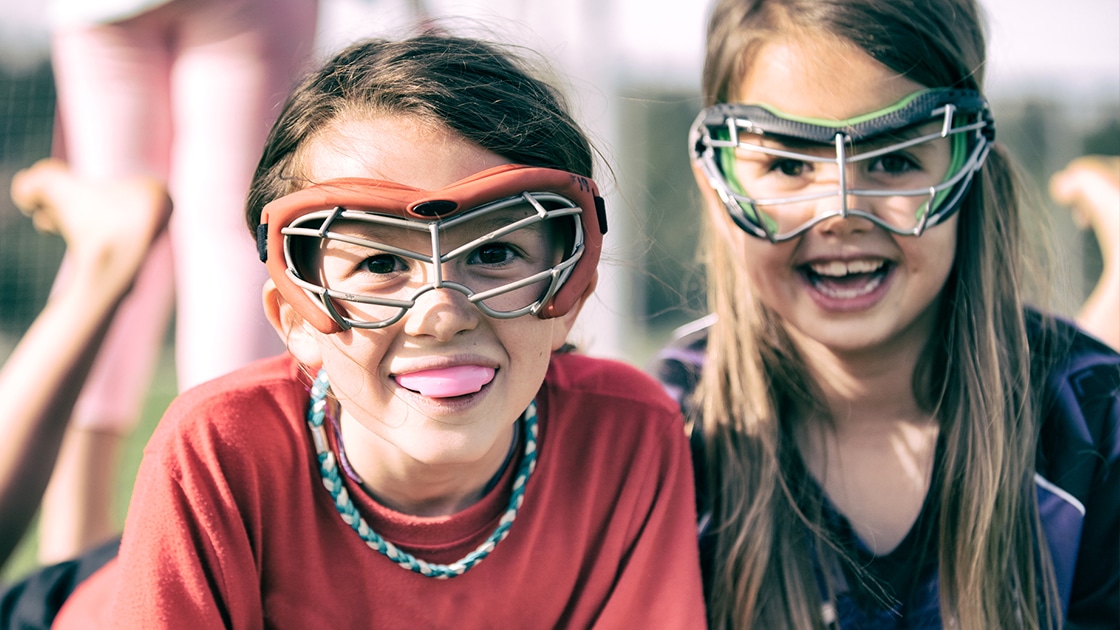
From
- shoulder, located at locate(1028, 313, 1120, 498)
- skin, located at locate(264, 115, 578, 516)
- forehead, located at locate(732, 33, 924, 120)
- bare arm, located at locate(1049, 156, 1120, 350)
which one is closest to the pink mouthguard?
skin, located at locate(264, 115, 578, 516)

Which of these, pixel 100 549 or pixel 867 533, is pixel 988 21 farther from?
pixel 100 549

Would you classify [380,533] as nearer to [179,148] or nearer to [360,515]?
[360,515]

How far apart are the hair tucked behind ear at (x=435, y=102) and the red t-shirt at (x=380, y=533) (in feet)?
1.21

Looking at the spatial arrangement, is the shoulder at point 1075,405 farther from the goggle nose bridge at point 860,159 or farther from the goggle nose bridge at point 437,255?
the goggle nose bridge at point 437,255

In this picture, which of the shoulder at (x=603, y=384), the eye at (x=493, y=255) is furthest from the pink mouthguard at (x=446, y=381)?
the shoulder at (x=603, y=384)

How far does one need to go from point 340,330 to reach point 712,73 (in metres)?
1.10

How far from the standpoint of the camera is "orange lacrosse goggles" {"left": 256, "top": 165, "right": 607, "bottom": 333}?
143cm

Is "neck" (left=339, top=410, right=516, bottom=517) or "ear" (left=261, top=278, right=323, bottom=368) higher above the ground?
"ear" (left=261, top=278, right=323, bottom=368)

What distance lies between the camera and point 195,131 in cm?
254

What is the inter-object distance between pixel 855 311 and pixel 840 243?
14 centimetres

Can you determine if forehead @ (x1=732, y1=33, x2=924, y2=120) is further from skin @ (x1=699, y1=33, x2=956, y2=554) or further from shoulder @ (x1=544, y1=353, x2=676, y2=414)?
shoulder @ (x1=544, y1=353, x2=676, y2=414)

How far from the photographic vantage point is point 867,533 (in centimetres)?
202

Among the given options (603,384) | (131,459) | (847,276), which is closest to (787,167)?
(847,276)

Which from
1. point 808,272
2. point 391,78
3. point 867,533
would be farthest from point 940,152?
point 391,78
